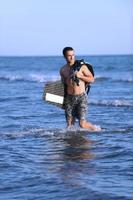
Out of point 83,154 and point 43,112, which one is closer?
point 83,154

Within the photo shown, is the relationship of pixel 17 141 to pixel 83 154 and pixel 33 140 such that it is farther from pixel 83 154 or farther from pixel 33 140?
pixel 83 154

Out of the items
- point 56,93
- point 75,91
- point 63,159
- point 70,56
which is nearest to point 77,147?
point 63,159

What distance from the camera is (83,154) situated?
8.12 meters

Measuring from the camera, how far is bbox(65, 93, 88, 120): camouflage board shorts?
9484mm

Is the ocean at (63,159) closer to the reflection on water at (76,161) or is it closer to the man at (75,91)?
the reflection on water at (76,161)

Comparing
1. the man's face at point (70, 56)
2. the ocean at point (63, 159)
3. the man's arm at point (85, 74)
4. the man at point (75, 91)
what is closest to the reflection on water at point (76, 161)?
the ocean at point (63, 159)

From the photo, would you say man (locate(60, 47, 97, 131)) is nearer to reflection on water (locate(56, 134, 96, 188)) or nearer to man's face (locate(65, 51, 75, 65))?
man's face (locate(65, 51, 75, 65))

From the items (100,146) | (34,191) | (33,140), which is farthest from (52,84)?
(34,191)

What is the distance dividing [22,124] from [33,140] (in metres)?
2.39

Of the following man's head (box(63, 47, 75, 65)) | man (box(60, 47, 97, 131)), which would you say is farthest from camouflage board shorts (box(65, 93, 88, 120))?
man's head (box(63, 47, 75, 65))

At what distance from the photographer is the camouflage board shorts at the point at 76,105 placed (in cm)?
948

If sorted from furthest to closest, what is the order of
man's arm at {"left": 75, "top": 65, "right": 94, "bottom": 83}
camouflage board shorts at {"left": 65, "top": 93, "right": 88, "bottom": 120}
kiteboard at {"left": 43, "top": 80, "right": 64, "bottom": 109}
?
kiteboard at {"left": 43, "top": 80, "right": 64, "bottom": 109}, camouflage board shorts at {"left": 65, "top": 93, "right": 88, "bottom": 120}, man's arm at {"left": 75, "top": 65, "right": 94, "bottom": 83}

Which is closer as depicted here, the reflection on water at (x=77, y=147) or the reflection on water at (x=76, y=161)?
the reflection on water at (x=76, y=161)

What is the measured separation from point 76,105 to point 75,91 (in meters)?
0.23
